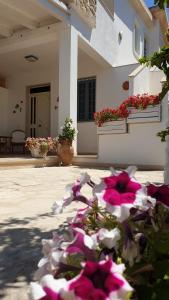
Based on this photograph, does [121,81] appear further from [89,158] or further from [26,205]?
[26,205]

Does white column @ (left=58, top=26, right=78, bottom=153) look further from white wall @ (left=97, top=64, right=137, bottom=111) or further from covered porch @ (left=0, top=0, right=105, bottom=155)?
white wall @ (left=97, top=64, right=137, bottom=111)

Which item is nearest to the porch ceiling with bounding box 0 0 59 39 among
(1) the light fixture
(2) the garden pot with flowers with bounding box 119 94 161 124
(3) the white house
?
(3) the white house

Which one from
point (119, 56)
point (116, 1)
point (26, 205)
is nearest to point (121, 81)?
point (119, 56)

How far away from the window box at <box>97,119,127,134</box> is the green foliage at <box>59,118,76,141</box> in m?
0.90

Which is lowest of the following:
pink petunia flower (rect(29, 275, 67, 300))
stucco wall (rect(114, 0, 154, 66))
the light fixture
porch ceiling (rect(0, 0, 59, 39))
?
pink petunia flower (rect(29, 275, 67, 300))

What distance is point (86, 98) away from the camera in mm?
13062

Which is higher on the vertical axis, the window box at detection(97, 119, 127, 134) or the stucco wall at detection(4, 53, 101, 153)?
the stucco wall at detection(4, 53, 101, 153)

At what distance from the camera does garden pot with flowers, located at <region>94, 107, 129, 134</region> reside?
958 centimetres

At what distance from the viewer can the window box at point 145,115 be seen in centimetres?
900

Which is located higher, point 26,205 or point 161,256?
point 161,256

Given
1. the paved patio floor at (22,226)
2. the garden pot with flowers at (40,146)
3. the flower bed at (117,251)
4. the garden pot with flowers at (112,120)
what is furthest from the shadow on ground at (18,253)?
the garden pot with flowers at (112,120)

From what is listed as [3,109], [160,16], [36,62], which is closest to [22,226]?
[36,62]

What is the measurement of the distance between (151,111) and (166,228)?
8.22m

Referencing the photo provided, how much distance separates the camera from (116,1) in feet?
44.2
